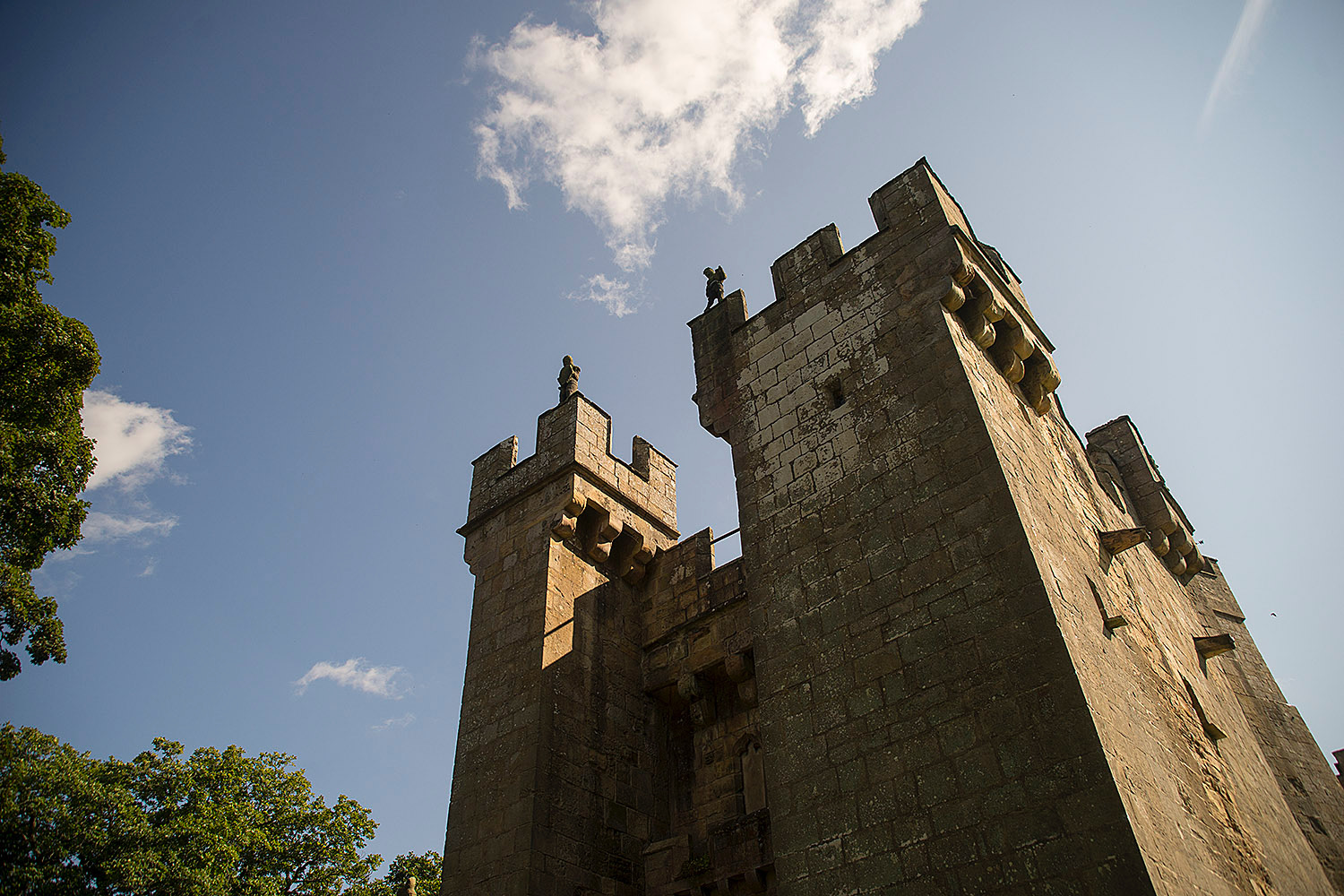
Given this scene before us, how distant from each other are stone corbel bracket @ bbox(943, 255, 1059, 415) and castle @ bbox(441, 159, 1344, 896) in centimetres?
4

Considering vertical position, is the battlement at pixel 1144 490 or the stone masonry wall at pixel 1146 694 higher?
the battlement at pixel 1144 490

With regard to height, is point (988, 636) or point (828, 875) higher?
point (988, 636)

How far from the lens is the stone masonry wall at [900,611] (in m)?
5.71

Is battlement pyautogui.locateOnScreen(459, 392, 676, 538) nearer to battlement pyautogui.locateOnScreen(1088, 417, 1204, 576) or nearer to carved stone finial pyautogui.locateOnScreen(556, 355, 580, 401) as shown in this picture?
carved stone finial pyautogui.locateOnScreen(556, 355, 580, 401)

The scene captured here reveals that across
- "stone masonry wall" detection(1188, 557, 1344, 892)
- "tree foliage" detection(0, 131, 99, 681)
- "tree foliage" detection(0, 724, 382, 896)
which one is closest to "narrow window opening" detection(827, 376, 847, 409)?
"stone masonry wall" detection(1188, 557, 1344, 892)

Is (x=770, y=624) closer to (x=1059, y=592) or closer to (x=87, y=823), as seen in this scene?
(x=1059, y=592)

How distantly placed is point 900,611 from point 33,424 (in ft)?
30.4

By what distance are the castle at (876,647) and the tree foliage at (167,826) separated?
377 inches

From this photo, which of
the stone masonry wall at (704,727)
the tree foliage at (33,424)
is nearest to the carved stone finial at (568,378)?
the stone masonry wall at (704,727)

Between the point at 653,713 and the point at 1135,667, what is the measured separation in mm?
5825

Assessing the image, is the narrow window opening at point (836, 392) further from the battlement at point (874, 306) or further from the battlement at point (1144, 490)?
the battlement at point (1144, 490)

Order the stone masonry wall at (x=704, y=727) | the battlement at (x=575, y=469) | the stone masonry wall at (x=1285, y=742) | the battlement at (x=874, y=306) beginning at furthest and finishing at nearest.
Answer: the battlement at (x=575, y=469), the stone masonry wall at (x=1285, y=742), the battlement at (x=874, y=306), the stone masonry wall at (x=704, y=727)

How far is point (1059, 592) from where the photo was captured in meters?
6.58

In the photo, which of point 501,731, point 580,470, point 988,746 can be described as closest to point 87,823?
point 501,731
